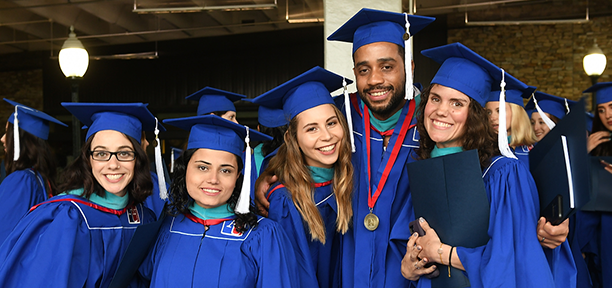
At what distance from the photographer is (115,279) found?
85.1 inches

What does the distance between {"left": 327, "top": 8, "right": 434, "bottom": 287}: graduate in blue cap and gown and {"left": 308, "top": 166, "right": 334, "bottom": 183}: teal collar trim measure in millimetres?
161

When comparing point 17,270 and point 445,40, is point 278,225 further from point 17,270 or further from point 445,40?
point 445,40

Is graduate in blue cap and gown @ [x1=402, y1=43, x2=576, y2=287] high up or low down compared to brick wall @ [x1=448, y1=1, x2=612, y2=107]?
down

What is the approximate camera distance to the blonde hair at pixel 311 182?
2.48 meters

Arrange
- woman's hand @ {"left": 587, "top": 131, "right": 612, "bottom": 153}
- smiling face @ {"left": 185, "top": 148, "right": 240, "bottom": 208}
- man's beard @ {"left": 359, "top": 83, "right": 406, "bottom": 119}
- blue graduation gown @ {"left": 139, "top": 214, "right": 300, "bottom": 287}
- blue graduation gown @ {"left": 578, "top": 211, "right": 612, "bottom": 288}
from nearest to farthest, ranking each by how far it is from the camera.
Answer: blue graduation gown @ {"left": 139, "top": 214, "right": 300, "bottom": 287}, smiling face @ {"left": 185, "top": 148, "right": 240, "bottom": 208}, man's beard @ {"left": 359, "top": 83, "right": 406, "bottom": 119}, blue graduation gown @ {"left": 578, "top": 211, "right": 612, "bottom": 288}, woman's hand @ {"left": 587, "top": 131, "right": 612, "bottom": 153}

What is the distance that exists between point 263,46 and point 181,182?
27.5 feet

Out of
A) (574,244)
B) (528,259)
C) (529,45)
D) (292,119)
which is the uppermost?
(529,45)

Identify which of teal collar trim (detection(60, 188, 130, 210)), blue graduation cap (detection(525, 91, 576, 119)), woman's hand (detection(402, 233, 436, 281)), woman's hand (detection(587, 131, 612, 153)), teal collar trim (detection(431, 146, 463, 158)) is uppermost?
blue graduation cap (detection(525, 91, 576, 119))

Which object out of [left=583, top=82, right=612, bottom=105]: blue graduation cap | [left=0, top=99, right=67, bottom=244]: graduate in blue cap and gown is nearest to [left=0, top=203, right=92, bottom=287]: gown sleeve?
[left=0, top=99, right=67, bottom=244]: graduate in blue cap and gown

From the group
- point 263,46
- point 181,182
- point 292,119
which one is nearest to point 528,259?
point 292,119

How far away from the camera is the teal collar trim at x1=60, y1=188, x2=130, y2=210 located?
236 cm

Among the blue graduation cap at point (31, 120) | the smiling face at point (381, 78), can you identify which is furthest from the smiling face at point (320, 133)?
the blue graduation cap at point (31, 120)

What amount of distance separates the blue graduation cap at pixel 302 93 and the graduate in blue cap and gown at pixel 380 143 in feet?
0.53

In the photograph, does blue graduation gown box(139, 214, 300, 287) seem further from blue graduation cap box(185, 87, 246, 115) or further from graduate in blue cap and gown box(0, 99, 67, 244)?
blue graduation cap box(185, 87, 246, 115)
